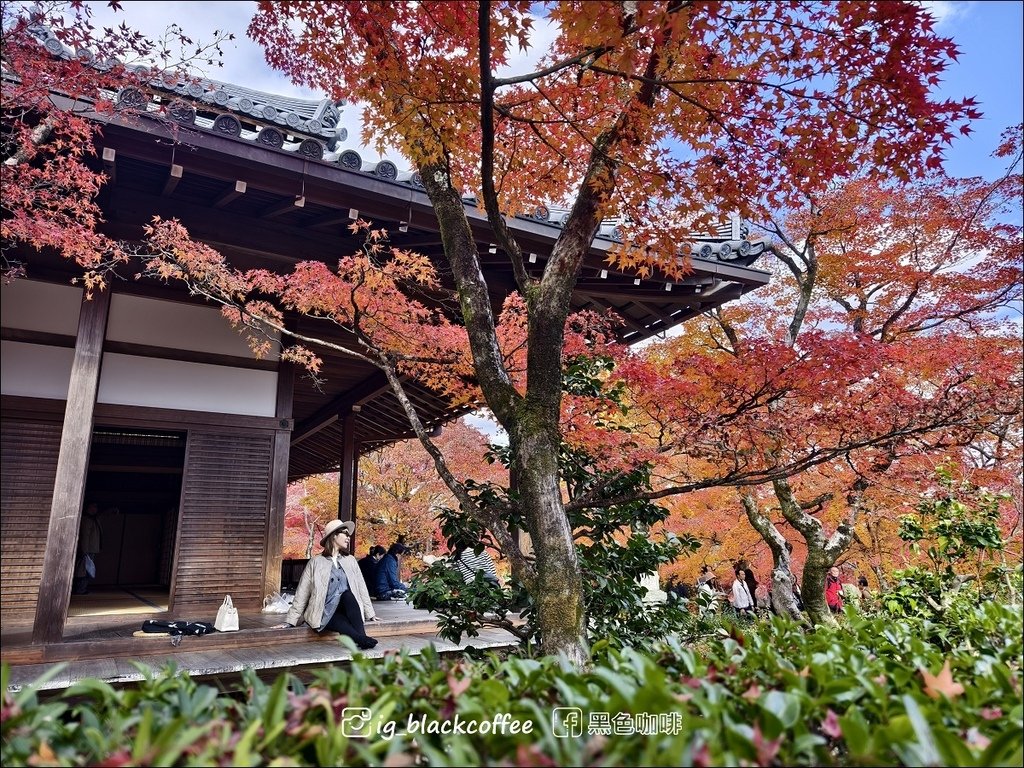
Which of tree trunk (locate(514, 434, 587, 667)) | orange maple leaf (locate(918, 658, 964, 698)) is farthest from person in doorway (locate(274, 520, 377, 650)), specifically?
orange maple leaf (locate(918, 658, 964, 698))

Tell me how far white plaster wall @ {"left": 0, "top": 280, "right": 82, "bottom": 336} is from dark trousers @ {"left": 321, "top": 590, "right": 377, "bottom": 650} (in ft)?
12.3

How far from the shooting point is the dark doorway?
11.9m

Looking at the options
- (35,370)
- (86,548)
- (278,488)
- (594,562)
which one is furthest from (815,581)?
(86,548)

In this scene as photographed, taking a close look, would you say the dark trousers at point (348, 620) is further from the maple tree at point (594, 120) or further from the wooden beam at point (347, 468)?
the wooden beam at point (347, 468)

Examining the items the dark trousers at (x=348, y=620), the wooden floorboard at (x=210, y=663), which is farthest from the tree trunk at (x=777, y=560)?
the dark trousers at (x=348, y=620)

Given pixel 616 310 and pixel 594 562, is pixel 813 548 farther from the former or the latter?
pixel 594 562

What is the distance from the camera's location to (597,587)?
429 cm

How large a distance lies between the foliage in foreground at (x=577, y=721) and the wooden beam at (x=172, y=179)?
14.6 ft

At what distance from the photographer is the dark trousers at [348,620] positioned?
6.25 meters

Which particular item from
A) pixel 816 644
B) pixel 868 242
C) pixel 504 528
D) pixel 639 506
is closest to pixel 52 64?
pixel 504 528

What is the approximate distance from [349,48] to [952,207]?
8782mm

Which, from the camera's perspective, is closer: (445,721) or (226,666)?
(445,721)

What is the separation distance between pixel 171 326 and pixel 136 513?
29.5 ft

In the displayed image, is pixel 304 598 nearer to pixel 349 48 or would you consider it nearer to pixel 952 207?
pixel 349 48
